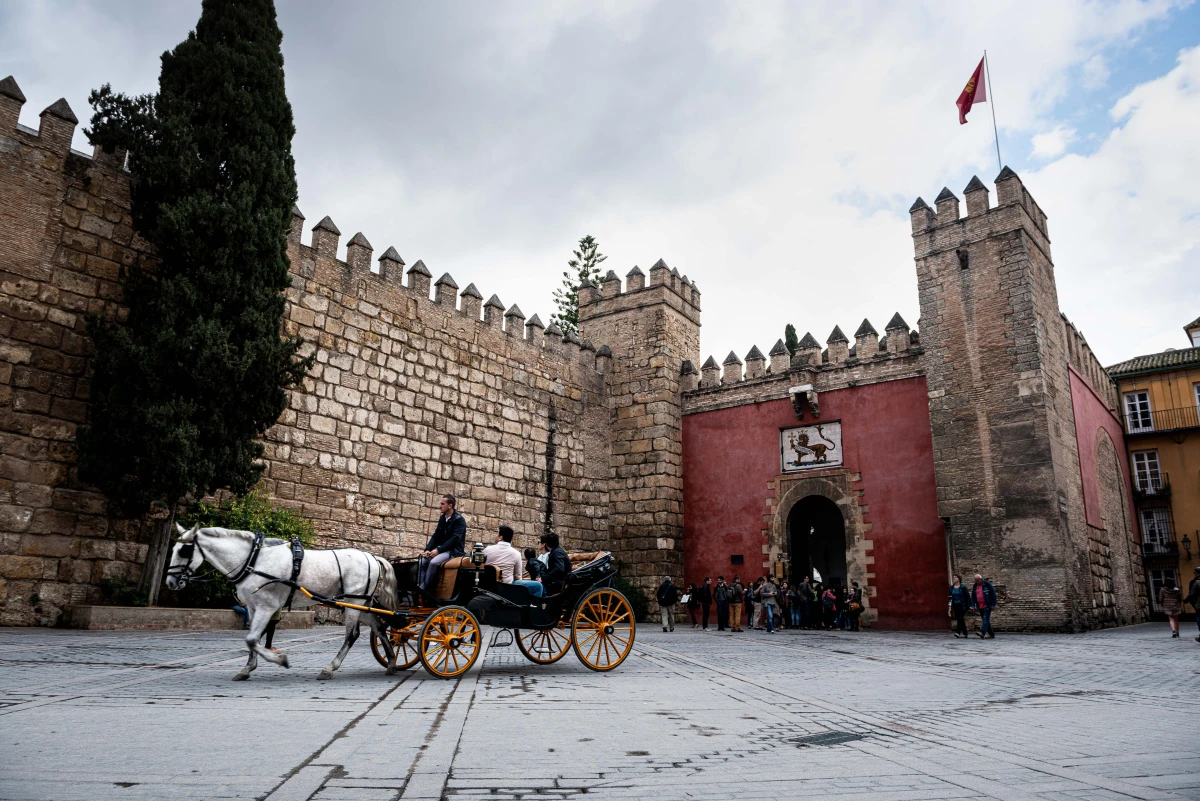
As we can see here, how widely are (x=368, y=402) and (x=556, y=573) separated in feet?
23.9

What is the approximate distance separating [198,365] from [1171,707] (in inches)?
379

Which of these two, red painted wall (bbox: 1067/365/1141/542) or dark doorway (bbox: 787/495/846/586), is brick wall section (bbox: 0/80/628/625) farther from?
red painted wall (bbox: 1067/365/1141/542)

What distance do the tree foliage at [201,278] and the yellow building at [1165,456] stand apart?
72.0ft

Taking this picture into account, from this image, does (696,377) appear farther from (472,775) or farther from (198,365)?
(472,775)

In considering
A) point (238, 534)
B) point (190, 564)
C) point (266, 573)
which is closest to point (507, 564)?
point (266, 573)

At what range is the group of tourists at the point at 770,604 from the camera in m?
14.6

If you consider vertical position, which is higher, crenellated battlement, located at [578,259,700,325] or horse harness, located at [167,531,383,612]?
crenellated battlement, located at [578,259,700,325]

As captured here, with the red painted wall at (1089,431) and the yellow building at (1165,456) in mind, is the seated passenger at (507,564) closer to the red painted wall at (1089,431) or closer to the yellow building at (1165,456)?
the red painted wall at (1089,431)

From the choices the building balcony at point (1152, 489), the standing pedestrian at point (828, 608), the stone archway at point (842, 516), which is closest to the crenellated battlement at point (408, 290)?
the stone archway at point (842, 516)

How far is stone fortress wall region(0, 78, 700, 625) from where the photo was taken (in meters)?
8.88

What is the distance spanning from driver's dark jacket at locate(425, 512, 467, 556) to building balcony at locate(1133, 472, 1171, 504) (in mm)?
21318

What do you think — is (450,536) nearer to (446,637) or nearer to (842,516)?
(446,637)

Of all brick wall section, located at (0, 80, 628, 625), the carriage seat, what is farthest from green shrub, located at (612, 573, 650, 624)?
the carriage seat

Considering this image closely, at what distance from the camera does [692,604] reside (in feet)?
54.6
